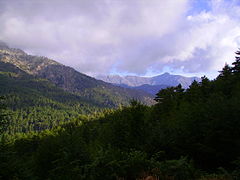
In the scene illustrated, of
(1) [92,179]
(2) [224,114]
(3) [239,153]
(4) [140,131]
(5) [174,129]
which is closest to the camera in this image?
(1) [92,179]

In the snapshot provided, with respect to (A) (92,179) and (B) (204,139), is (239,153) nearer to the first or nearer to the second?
(B) (204,139)

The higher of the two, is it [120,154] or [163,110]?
[163,110]

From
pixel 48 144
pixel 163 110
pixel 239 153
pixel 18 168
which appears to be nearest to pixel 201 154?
pixel 239 153

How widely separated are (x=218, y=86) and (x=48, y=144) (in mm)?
28223

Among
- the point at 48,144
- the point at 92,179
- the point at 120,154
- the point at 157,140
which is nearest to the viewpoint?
the point at 92,179

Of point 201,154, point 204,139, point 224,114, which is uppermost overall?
point 224,114

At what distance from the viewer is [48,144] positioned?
2720cm

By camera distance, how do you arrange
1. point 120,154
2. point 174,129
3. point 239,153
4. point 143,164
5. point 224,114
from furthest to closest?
point 174,129 < point 224,114 < point 239,153 < point 120,154 < point 143,164

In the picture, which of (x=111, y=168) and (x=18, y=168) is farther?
(x=18, y=168)

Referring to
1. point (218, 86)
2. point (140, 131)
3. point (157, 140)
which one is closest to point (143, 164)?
point (157, 140)

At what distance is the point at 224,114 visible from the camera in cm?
1617

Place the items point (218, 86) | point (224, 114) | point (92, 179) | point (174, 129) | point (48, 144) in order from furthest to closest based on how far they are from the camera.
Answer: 1. point (218, 86)
2. point (48, 144)
3. point (174, 129)
4. point (224, 114)
5. point (92, 179)

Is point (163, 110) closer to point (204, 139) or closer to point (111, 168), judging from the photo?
point (204, 139)

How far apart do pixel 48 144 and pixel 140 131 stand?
1306cm
